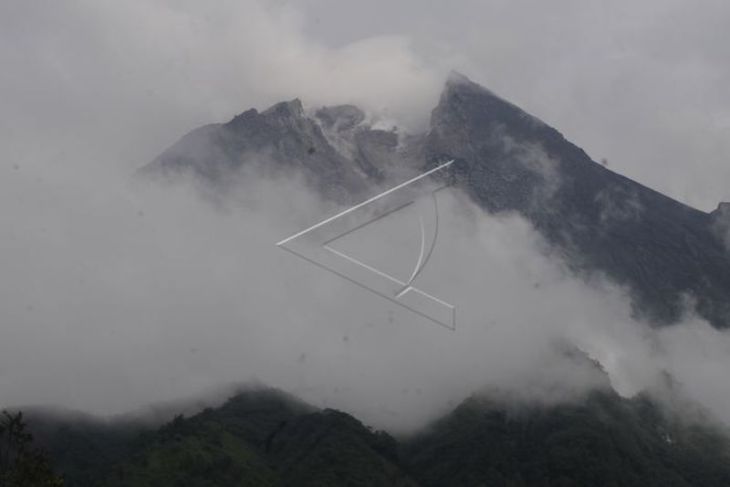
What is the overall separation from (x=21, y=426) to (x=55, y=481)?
9.12m

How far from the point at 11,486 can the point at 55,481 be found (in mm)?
5290

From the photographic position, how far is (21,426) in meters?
105

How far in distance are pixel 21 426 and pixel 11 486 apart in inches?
275

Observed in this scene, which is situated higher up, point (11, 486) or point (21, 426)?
point (21, 426)

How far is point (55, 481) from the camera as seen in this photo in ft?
325

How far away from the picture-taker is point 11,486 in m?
100
